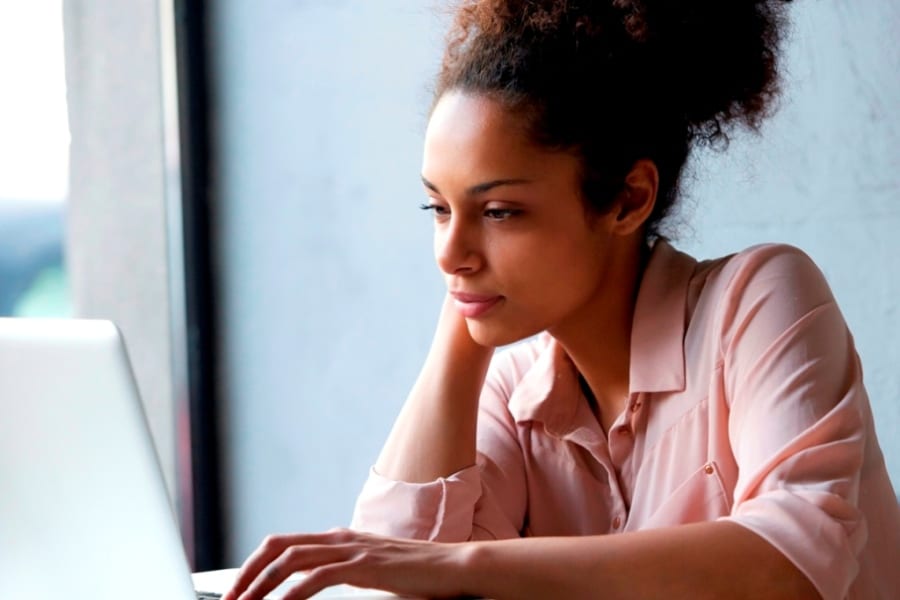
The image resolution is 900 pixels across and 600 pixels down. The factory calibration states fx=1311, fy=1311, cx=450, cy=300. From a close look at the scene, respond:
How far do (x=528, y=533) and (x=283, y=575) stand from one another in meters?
0.52

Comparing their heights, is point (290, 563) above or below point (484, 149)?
below

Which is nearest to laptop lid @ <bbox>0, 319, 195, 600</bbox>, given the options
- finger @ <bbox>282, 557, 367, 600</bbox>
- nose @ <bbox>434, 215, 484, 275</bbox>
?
finger @ <bbox>282, 557, 367, 600</bbox>

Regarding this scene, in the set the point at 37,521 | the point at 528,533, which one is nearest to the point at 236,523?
the point at 528,533

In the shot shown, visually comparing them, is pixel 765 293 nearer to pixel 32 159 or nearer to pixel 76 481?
pixel 76 481

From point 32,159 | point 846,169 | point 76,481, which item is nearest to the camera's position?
point 76,481

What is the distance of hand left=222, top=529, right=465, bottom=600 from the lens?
1.04 metres

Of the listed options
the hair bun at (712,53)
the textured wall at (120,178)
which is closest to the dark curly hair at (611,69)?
the hair bun at (712,53)

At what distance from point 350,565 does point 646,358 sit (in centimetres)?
46

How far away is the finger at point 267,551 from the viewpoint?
1.05 metres

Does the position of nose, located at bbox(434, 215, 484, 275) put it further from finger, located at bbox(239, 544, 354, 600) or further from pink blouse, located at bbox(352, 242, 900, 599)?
finger, located at bbox(239, 544, 354, 600)

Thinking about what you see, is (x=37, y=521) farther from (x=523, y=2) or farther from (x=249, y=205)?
(x=249, y=205)

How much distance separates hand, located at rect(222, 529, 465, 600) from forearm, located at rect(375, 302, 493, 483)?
347mm

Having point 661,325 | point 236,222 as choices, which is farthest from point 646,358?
point 236,222

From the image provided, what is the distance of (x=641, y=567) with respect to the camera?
1084mm
